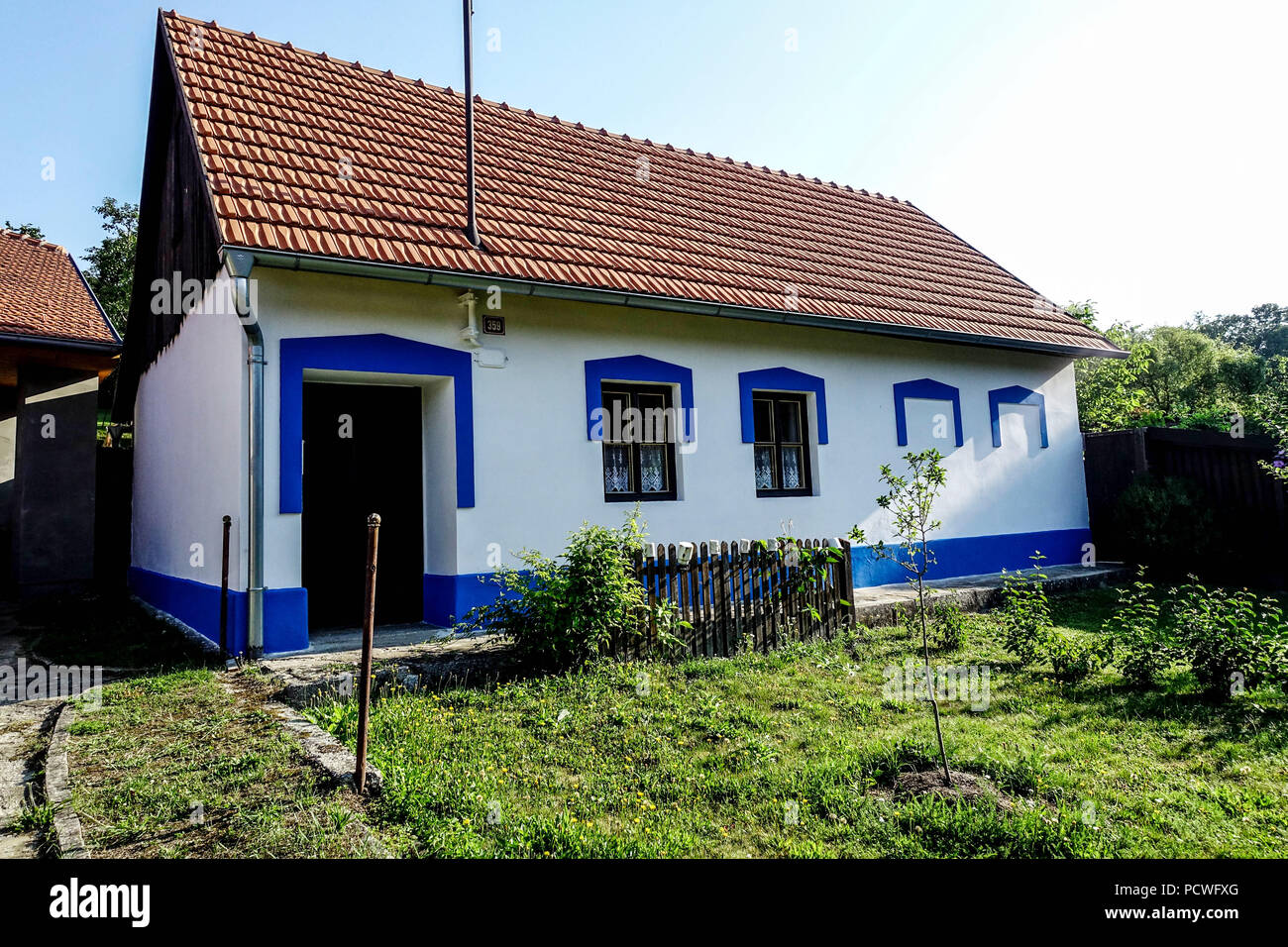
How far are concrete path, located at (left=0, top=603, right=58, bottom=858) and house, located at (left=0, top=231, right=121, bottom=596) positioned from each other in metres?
7.97

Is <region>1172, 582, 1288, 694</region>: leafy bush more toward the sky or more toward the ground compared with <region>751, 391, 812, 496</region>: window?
more toward the ground

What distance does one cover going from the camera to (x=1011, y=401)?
12.0 m

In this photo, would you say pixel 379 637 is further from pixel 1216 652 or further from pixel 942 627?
pixel 1216 652

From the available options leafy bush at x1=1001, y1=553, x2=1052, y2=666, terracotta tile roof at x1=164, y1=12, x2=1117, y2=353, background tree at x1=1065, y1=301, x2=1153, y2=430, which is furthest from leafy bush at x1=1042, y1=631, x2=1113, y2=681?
background tree at x1=1065, y1=301, x2=1153, y2=430

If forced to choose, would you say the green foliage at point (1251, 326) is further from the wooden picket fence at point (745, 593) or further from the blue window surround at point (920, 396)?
the wooden picket fence at point (745, 593)

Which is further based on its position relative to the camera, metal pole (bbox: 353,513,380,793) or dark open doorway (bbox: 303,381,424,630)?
dark open doorway (bbox: 303,381,424,630)

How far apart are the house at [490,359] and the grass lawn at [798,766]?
265cm

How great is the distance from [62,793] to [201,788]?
64cm

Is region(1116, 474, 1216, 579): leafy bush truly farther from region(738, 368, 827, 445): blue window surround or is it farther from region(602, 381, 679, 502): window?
region(602, 381, 679, 502): window

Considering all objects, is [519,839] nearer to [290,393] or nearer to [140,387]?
[290,393]

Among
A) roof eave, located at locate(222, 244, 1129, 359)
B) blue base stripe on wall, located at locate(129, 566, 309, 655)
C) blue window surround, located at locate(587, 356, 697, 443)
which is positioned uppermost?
roof eave, located at locate(222, 244, 1129, 359)

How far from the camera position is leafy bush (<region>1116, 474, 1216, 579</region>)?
436 inches
